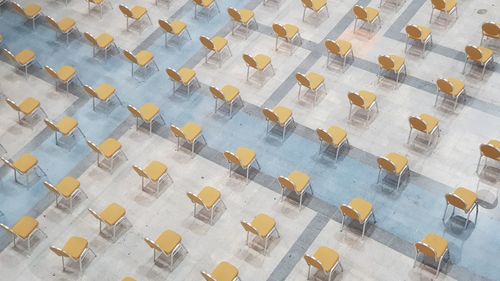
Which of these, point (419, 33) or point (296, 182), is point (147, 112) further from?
point (419, 33)

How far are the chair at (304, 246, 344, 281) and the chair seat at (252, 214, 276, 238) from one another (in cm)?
103

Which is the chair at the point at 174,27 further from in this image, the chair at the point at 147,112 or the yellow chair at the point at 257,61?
the chair at the point at 147,112

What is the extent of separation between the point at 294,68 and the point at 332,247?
5.75m

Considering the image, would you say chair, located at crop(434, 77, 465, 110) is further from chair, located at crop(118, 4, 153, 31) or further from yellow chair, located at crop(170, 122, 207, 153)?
chair, located at crop(118, 4, 153, 31)

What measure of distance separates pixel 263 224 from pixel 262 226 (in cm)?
5

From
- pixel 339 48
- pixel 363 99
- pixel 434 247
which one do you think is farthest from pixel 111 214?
pixel 339 48

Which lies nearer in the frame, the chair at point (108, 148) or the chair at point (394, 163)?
the chair at point (394, 163)

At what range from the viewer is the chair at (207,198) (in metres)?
15.8

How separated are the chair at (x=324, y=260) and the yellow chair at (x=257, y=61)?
18.5ft

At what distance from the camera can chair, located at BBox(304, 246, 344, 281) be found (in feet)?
47.8

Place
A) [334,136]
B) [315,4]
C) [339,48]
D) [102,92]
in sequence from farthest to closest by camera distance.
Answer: [315,4] → [339,48] → [102,92] → [334,136]

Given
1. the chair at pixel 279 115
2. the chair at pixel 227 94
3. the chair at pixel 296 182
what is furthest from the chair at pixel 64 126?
the chair at pixel 296 182

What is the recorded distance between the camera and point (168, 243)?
15.3 m

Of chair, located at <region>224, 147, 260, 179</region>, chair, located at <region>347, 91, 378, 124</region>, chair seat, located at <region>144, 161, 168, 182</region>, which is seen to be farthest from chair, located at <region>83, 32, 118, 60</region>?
chair, located at <region>347, 91, 378, 124</region>
